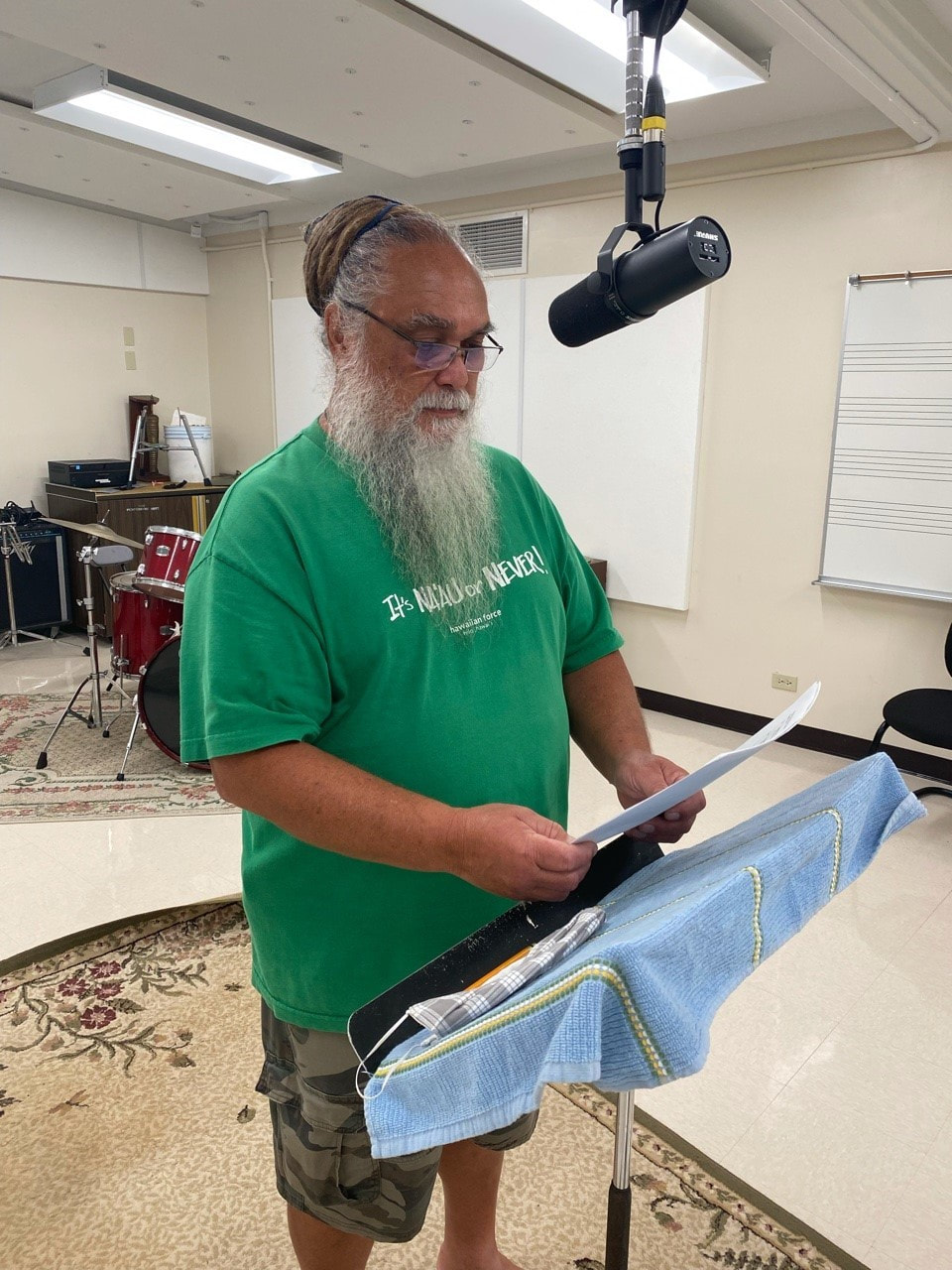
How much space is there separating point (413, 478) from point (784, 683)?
340 centimetres

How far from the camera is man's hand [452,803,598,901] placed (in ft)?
2.73

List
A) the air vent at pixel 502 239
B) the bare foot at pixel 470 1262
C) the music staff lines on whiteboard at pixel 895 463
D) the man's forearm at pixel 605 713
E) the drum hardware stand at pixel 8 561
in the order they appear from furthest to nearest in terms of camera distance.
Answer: the drum hardware stand at pixel 8 561 < the air vent at pixel 502 239 < the music staff lines on whiteboard at pixel 895 463 < the bare foot at pixel 470 1262 < the man's forearm at pixel 605 713

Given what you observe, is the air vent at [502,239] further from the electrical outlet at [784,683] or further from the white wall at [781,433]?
the electrical outlet at [784,683]

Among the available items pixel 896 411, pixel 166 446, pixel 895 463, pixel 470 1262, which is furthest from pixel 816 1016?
pixel 166 446

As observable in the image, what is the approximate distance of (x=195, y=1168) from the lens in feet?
5.76

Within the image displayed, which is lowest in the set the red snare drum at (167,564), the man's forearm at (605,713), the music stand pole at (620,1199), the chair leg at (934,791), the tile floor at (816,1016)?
the tile floor at (816,1016)

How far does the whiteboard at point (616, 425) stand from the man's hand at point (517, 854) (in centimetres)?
343

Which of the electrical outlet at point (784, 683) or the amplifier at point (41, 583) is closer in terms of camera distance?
the electrical outlet at point (784, 683)

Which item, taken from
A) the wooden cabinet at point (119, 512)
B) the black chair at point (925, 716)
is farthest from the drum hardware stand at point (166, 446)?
the black chair at point (925, 716)

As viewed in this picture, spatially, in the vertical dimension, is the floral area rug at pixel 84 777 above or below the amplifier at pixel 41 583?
below

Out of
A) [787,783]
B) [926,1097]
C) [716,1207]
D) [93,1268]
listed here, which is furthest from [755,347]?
[93,1268]

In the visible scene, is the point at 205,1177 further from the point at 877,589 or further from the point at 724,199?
the point at 724,199

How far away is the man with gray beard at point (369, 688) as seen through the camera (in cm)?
94

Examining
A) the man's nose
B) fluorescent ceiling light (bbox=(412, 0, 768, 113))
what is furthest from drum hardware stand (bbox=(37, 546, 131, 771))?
the man's nose
